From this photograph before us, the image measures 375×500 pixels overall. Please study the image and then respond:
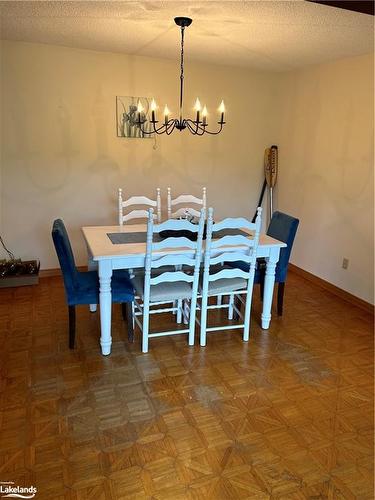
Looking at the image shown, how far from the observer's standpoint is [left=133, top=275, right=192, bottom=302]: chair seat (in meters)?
2.56

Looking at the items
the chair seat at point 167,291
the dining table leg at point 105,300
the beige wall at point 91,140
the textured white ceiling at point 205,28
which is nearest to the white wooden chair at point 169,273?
the chair seat at point 167,291

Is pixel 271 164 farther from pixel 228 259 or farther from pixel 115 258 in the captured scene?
pixel 115 258

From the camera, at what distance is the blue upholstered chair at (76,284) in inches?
93.4

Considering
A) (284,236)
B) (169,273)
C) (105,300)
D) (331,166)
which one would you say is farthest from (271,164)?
(105,300)

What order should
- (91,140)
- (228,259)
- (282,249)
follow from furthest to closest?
(91,140) < (282,249) < (228,259)

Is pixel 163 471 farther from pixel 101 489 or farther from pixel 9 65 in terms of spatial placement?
pixel 9 65

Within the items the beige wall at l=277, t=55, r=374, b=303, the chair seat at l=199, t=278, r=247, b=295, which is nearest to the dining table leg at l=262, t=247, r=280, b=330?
the chair seat at l=199, t=278, r=247, b=295

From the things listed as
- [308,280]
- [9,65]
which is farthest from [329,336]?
[9,65]

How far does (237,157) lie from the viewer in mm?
4488

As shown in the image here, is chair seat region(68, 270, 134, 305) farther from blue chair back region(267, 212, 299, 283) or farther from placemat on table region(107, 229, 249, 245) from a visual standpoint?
blue chair back region(267, 212, 299, 283)

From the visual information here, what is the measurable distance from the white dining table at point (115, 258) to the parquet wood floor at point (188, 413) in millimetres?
226

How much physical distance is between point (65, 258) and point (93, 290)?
309 mm

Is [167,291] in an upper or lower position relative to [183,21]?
lower

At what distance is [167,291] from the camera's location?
2592 millimetres
